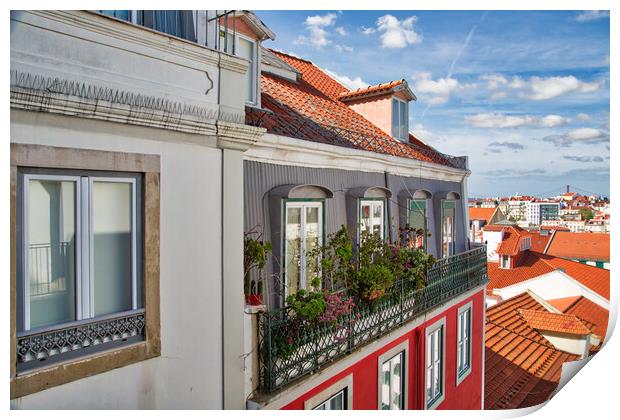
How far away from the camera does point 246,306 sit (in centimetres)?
321

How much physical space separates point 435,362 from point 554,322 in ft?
4.97

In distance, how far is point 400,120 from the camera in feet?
20.4

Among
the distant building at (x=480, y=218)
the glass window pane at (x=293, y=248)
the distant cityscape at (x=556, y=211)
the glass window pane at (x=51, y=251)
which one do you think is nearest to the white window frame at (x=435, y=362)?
the distant building at (x=480, y=218)

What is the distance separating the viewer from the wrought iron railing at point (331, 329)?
3.25 m

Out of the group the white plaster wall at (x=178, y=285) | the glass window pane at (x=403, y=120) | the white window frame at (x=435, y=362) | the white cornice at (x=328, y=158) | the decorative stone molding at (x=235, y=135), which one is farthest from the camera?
the glass window pane at (x=403, y=120)

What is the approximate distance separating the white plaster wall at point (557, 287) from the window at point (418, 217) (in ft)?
3.98

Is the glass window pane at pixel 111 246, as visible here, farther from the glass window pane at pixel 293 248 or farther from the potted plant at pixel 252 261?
the glass window pane at pixel 293 248

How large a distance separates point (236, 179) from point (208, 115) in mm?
450

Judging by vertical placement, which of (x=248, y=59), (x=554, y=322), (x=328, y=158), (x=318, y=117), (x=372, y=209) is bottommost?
(x=554, y=322)

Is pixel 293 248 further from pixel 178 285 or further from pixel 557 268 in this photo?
pixel 557 268

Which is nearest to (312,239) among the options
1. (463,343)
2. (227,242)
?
(227,242)

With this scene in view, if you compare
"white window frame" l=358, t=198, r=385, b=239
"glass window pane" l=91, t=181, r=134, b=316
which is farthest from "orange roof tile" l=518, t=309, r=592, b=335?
"glass window pane" l=91, t=181, r=134, b=316

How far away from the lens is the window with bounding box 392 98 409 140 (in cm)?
610

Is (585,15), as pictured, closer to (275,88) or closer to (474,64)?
(474,64)
